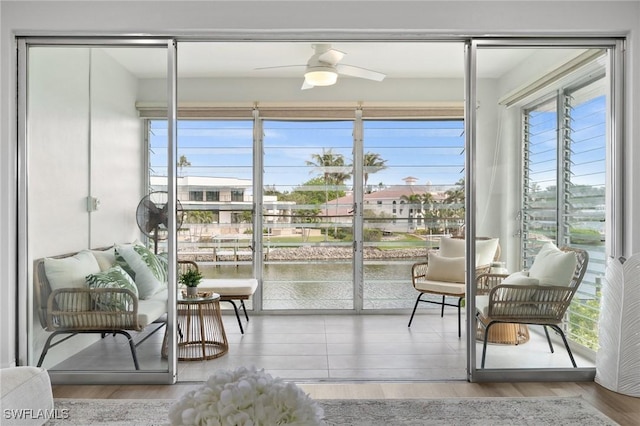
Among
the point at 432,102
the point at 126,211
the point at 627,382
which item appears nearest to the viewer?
the point at 627,382

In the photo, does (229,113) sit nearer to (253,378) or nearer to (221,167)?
(221,167)

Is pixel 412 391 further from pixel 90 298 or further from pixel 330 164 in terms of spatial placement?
pixel 330 164

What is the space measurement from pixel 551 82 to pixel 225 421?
3.14 meters

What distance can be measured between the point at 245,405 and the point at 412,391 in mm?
2198

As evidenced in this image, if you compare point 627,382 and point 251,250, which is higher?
point 251,250

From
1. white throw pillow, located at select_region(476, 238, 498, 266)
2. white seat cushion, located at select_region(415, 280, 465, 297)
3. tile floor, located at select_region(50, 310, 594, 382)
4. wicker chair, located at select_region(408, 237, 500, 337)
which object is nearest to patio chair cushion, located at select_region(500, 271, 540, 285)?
white throw pillow, located at select_region(476, 238, 498, 266)

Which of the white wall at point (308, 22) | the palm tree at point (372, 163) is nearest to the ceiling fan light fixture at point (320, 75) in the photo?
the white wall at point (308, 22)

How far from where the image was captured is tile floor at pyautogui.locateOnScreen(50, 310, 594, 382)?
3260 millimetres

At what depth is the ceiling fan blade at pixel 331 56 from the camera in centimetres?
427

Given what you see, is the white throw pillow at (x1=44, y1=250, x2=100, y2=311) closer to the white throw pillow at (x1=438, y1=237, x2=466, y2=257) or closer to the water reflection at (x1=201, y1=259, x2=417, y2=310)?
the water reflection at (x1=201, y1=259, x2=417, y2=310)

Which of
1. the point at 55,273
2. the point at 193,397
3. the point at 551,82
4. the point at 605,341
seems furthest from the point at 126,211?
the point at 605,341

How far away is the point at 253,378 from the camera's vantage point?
1246 millimetres

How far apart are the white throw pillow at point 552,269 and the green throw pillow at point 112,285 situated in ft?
9.03

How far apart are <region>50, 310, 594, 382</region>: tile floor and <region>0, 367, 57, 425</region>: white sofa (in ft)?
4.17
